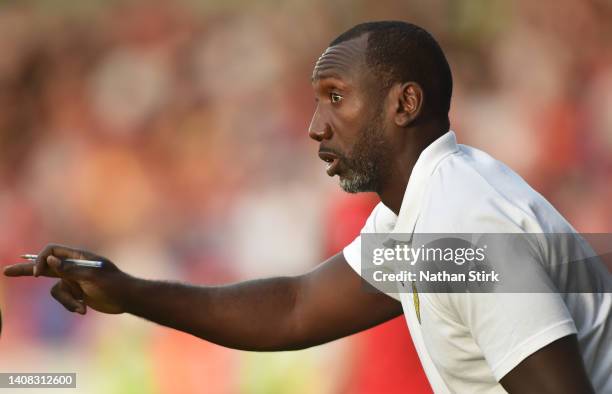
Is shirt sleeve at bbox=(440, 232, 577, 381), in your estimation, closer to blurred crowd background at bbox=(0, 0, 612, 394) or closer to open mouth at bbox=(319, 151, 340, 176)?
open mouth at bbox=(319, 151, 340, 176)

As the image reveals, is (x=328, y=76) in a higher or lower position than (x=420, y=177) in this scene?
higher

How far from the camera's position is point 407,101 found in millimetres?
1632

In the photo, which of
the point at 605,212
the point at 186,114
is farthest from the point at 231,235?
the point at 605,212

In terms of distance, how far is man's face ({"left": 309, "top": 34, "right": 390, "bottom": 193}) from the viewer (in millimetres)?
1655

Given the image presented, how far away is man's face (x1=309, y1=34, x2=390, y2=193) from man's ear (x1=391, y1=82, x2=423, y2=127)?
0.03 meters

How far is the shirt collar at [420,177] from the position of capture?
1568 millimetres

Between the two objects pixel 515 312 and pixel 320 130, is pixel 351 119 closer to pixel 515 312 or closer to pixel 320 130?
pixel 320 130

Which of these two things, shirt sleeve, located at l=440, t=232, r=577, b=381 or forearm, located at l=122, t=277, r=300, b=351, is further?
forearm, located at l=122, t=277, r=300, b=351

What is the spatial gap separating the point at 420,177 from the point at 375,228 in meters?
0.34

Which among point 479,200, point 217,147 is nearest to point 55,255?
point 479,200

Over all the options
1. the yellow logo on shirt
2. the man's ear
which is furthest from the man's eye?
the yellow logo on shirt

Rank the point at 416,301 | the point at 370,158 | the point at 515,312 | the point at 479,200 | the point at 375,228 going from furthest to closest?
the point at 375,228
the point at 370,158
the point at 416,301
the point at 479,200
the point at 515,312

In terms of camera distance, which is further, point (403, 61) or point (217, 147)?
point (217, 147)

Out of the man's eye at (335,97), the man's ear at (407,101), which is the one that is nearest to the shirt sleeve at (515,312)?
the man's ear at (407,101)
